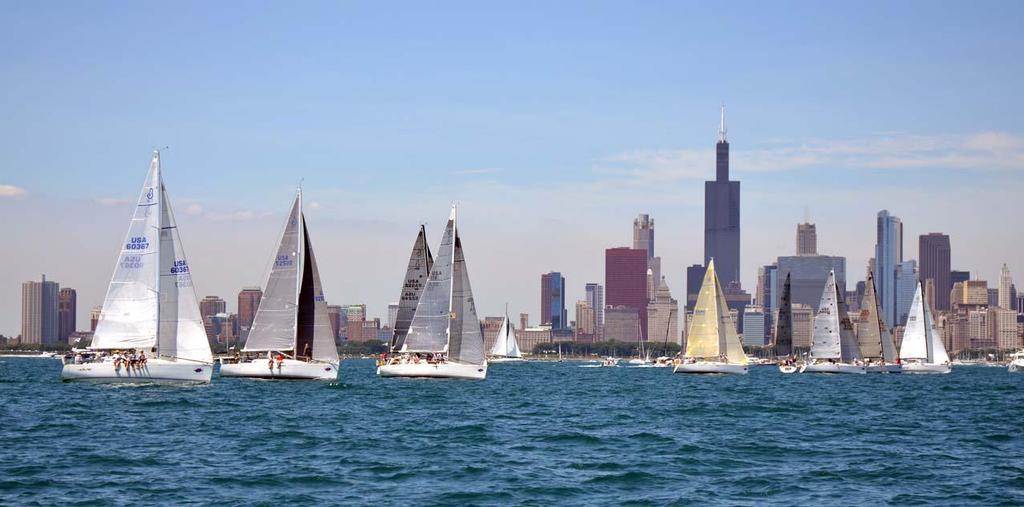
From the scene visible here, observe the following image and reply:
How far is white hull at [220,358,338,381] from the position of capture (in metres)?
72.4

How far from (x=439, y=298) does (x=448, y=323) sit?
161 centimetres

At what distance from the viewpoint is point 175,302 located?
6191 cm

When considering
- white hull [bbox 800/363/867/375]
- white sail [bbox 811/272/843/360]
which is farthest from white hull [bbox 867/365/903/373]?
white sail [bbox 811/272/843/360]

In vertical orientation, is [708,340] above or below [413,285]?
below

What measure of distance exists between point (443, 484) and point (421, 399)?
3191 centimetres

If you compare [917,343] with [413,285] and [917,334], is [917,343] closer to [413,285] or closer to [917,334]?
[917,334]

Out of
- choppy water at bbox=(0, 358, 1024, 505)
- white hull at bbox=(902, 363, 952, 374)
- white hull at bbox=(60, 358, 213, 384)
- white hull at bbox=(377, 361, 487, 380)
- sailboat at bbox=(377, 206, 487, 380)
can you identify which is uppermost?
sailboat at bbox=(377, 206, 487, 380)

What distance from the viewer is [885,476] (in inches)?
1316

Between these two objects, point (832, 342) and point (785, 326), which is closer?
point (832, 342)

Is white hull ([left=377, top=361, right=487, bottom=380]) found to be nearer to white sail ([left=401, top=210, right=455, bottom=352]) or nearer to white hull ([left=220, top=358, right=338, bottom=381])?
white sail ([left=401, top=210, right=455, bottom=352])

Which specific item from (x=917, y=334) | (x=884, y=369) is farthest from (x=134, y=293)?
(x=917, y=334)

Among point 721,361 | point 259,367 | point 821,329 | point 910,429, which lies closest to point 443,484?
point 910,429

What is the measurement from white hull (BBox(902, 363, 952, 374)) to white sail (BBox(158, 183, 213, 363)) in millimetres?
81766

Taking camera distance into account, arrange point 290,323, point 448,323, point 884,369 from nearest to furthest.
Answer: point 290,323 → point 448,323 → point 884,369
